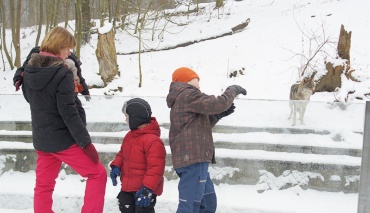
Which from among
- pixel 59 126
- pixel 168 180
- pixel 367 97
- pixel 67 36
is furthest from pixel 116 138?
pixel 367 97

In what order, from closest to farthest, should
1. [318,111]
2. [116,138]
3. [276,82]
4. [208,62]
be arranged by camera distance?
[318,111] < [116,138] < [276,82] < [208,62]

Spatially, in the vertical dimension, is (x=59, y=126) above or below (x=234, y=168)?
above

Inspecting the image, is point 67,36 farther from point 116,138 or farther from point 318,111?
point 318,111

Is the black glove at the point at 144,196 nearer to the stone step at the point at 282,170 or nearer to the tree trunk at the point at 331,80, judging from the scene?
the stone step at the point at 282,170

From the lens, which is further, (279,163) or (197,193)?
(279,163)

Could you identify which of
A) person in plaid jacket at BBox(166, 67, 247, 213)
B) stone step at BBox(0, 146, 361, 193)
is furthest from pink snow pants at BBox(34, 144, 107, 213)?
stone step at BBox(0, 146, 361, 193)

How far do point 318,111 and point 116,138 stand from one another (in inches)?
72.8

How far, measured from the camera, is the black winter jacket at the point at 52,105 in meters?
2.58

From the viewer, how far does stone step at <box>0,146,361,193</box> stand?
3.37m

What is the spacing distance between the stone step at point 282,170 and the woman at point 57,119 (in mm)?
857

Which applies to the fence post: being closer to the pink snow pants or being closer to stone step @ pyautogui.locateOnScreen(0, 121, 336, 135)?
stone step @ pyautogui.locateOnScreen(0, 121, 336, 135)

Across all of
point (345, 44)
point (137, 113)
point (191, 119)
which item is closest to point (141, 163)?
point (137, 113)

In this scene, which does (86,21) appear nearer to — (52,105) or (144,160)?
(52,105)

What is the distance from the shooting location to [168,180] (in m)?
3.58
